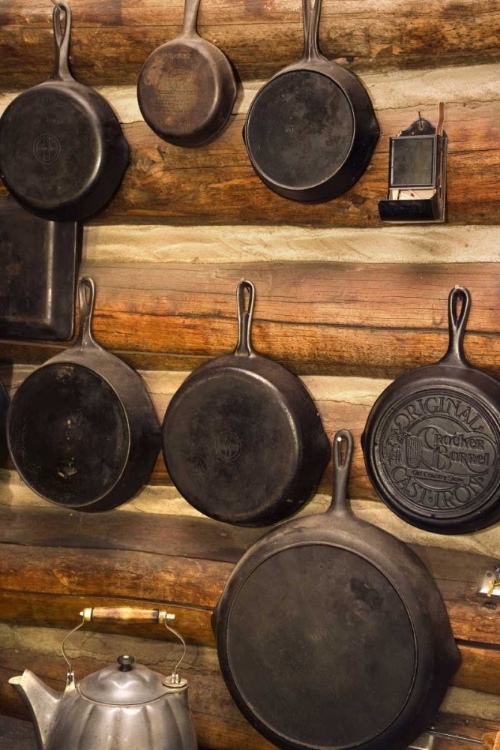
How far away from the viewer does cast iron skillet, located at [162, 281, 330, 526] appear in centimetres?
219

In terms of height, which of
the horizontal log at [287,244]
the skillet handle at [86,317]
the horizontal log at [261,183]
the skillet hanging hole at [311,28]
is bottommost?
the skillet handle at [86,317]

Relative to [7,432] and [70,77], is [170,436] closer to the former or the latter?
[7,432]

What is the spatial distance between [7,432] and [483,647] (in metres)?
1.23

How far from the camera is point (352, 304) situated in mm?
2195

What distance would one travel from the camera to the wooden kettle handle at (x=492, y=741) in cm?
181

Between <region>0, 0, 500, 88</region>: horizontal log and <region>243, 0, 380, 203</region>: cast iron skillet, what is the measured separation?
0.21ft

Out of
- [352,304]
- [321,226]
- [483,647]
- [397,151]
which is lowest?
[483,647]

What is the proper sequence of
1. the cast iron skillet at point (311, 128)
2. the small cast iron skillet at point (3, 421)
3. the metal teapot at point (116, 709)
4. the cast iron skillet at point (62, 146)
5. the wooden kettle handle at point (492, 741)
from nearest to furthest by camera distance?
the wooden kettle handle at point (492, 741) < the metal teapot at point (116, 709) < the cast iron skillet at point (311, 128) < the cast iron skillet at point (62, 146) < the small cast iron skillet at point (3, 421)

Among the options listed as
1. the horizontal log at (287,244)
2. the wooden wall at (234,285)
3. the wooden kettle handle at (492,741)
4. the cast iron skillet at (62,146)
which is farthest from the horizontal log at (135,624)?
the cast iron skillet at (62,146)

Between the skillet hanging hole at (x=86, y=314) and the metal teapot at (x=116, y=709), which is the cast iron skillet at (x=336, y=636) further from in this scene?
the skillet hanging hole at (x=86, y=314)

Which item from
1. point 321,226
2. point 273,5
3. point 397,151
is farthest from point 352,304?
point 273,5

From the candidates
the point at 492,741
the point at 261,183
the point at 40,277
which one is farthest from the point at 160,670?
the point at 261,183

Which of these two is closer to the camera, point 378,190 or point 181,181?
point 378,190

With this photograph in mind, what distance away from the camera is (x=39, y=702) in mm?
2082
